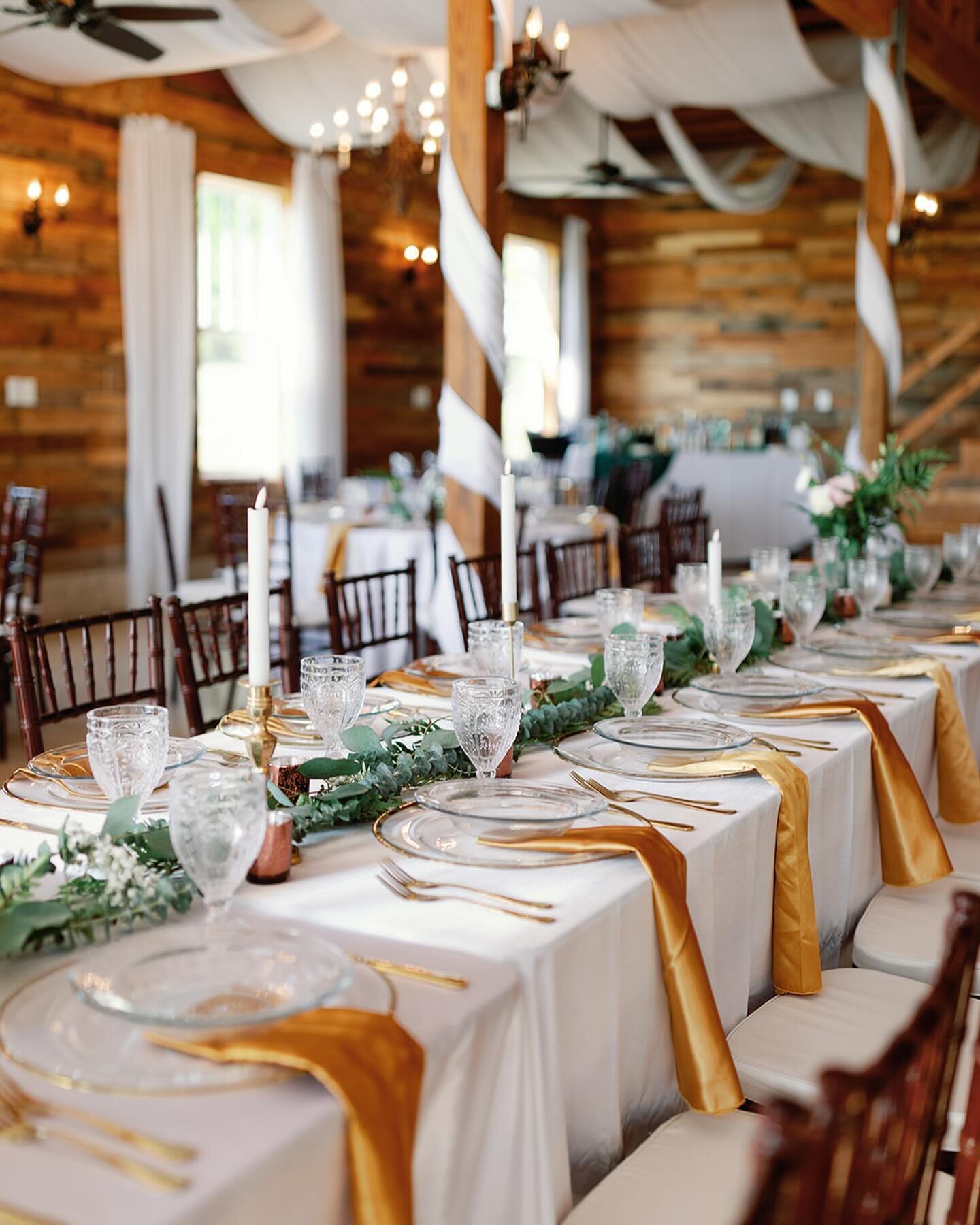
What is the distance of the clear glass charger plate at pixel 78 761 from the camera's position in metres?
1.86

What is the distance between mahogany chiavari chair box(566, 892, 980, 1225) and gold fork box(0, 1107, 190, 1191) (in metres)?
0.38

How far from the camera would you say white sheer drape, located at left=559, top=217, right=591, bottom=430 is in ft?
41.3

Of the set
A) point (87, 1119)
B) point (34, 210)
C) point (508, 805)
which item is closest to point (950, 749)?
point (508, 805)

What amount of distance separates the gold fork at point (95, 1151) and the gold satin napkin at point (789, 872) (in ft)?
3.64

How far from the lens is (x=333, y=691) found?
187 cm

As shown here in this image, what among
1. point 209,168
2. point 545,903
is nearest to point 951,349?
point 209,168

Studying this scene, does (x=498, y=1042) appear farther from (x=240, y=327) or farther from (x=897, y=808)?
(x=240, y=327)

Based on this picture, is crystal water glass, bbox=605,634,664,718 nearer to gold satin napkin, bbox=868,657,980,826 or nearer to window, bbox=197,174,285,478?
gold satin napkin, bbox=868,657,980,826

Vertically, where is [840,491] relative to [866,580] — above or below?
above

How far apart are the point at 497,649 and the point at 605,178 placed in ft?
24.9

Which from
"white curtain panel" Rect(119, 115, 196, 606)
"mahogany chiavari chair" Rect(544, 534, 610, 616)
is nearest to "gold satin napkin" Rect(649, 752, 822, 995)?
"mahogany chiavari chair" Rect(544, 534, 610, 616)

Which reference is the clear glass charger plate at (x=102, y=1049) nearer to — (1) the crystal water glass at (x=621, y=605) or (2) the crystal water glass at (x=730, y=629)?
(2) the crystal water glass at (x=730, y=629)

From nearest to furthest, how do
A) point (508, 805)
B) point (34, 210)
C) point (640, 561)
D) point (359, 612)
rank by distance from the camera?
point (508, 805) < point (359, 612) < point (640, 561) < point (34, 210)

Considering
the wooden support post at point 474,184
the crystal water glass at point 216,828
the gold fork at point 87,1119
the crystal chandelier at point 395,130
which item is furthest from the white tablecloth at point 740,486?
the gold fork at point 87,1119
